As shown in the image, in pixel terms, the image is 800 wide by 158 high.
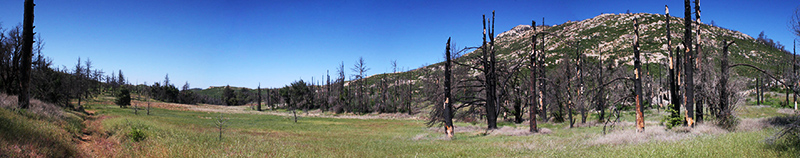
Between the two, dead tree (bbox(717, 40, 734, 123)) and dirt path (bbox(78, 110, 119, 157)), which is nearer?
dirt path (bbox(78, 110, 119, 157))

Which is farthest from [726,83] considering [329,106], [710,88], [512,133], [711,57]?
[329,106]

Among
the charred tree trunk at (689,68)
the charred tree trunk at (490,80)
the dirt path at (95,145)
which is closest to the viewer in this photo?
the dirt path at (95,145)

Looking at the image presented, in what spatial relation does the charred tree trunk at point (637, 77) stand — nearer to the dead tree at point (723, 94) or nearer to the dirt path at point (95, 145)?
the dead tree at point (723, 94)

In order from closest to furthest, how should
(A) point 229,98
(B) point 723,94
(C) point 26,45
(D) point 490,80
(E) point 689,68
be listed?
(E) point 689,68 < (C) point 26,45 < (B) point 723,94 < (D) point 490,80 < (A) point 229,98

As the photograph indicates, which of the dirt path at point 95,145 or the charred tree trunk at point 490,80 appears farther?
the charred tree trunk at point 490,80

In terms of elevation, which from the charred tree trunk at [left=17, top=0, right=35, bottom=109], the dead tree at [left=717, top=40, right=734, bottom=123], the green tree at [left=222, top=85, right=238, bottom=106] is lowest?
the green tree at [left=222, top=85, right=238, bottom=106]

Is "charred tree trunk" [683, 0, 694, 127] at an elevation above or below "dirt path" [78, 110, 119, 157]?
above

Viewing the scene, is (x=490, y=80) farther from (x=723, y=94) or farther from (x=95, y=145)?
(x=95, y=145)

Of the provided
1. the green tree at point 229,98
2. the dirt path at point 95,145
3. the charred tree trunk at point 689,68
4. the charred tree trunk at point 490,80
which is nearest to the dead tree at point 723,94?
the charred tree trunk at point 689,68

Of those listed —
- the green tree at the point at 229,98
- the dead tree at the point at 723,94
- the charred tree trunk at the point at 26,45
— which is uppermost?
the charred tree trunk at the point at 26,45

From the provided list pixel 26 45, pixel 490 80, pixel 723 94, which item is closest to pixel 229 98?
pixel 26 45

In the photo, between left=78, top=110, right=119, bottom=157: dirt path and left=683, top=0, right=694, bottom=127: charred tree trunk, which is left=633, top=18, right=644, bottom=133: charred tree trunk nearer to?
left=683, top=0, right=694, bottom=127: charred tree trunk

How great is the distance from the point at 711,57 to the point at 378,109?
161 ft

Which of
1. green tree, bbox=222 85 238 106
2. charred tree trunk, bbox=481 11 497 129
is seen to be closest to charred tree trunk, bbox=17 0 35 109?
charred tree trunk, bbox=481 11 497 129
